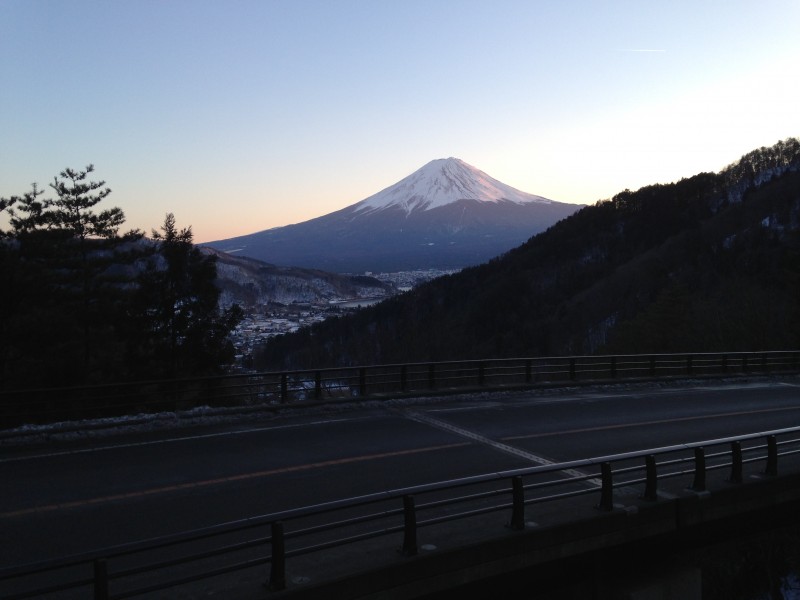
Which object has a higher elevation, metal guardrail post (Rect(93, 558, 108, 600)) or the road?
metal guardrail post (Rect(93, 558, 108, 600))

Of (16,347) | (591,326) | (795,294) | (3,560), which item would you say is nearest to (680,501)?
(3,560)

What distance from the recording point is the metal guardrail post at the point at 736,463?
8.82 m

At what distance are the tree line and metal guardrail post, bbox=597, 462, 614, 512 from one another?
825 inches

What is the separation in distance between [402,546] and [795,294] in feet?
161

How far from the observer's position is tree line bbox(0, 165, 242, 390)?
23.9 metres

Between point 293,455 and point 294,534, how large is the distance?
5598 millimetres

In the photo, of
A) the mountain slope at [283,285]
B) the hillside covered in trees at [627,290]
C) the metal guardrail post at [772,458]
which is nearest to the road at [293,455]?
the metal guardrail post at [772,458]

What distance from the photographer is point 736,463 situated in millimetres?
8867

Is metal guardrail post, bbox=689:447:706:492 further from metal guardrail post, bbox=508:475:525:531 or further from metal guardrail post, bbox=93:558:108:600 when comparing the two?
metal guardrail post, bbox=93:558:108:600

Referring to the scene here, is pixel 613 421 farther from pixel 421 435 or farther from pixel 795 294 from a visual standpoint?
pixel 795 294

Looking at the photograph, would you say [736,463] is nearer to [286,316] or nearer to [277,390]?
[277,390]

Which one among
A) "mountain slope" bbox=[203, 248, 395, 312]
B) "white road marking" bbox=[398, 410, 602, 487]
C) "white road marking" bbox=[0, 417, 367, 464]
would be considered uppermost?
"mountain slope" bbox=[203, 248, 395, 312]

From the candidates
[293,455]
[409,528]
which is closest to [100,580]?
[409,528]

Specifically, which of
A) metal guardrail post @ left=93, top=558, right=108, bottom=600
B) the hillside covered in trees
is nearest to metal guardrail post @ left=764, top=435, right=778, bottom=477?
metal guardrail post @ left=93, top=558, right=108, bottom=600
